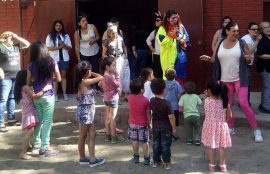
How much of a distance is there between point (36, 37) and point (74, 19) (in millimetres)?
912

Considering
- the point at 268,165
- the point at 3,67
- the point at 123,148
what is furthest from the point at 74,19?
the point at 268,165

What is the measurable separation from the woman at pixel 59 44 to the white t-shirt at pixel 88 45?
261mm

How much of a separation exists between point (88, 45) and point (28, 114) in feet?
9.90

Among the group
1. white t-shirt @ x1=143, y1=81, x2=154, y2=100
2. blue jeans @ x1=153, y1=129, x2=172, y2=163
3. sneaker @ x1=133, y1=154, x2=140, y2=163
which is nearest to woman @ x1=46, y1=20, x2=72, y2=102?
white t-shirt @ x1=143, y1=81, x2=154, y2=100

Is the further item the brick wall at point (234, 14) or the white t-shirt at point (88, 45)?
the white t-shirt at point (88, 45)

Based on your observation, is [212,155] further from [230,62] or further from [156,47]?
[156,47]

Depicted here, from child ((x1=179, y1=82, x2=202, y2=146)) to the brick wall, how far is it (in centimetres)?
216

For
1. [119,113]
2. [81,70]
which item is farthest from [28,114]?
[119,113]

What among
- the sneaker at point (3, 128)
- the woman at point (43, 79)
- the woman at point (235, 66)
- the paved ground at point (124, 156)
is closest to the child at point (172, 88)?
the woman at point (235, 66)

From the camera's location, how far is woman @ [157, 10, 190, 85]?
8.27 metres

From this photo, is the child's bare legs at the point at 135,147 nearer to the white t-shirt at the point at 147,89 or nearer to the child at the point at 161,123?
the child at the point at 161,123

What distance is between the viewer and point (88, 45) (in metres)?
9.74

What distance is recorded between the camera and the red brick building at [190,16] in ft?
30.4

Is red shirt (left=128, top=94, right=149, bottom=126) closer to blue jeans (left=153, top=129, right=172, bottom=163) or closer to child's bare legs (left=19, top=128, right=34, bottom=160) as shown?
blue jeans (left=153, top=129, right=172, bottom=163)
